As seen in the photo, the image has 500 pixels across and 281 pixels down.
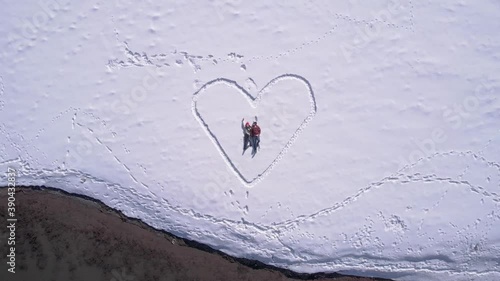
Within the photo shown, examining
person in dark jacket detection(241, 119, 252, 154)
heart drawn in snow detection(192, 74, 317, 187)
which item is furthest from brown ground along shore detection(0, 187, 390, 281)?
person in dark jacket detection(241, 119, 252, 154)

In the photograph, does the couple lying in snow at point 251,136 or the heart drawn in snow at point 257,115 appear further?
the heart drawn in snow at point 257,115

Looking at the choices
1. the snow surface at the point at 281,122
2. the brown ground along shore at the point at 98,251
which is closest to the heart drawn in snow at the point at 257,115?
the snow surface at the point at 281,122

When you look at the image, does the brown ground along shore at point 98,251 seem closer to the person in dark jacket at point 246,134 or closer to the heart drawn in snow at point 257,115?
the heart drawn in snow at point 257,115

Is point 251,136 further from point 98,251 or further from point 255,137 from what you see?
point 98,251

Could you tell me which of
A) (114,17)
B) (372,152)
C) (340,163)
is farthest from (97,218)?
(372,152)

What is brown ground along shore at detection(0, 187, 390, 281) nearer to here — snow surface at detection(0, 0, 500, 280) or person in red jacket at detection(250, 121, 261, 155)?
snow surface at detection(0, 0, 500, 280)

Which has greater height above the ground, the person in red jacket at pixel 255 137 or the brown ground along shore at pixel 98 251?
the person in red jacket at pixel 255 137

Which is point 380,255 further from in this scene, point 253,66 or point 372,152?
point 253,66
